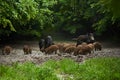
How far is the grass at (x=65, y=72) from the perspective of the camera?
9.02m

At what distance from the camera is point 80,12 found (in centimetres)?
2523

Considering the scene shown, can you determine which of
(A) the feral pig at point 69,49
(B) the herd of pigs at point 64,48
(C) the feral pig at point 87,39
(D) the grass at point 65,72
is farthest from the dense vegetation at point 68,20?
(D) the grass at point 65,72

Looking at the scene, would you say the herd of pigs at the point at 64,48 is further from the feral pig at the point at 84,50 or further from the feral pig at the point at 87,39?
the feral pig at the point at 87,39

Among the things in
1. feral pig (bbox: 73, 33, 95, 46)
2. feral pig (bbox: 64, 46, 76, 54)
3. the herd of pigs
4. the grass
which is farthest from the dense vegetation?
the grass

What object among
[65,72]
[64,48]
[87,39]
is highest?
[65,72]

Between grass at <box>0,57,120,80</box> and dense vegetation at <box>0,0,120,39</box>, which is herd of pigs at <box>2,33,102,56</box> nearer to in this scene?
dense vegetation at <box>0,0,120,39</box>

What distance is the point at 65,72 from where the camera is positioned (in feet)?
35.3

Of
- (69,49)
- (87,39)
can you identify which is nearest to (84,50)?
(69,49)

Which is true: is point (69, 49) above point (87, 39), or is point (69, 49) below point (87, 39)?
above

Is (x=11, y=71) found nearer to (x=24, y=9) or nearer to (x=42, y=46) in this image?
(x=24, y=9)

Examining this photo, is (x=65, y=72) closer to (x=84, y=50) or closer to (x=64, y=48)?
(x=84, y=50)

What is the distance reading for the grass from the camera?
355 inches

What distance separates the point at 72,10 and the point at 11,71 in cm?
1732

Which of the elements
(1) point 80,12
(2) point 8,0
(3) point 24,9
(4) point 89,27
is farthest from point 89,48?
(4) point 89,27
